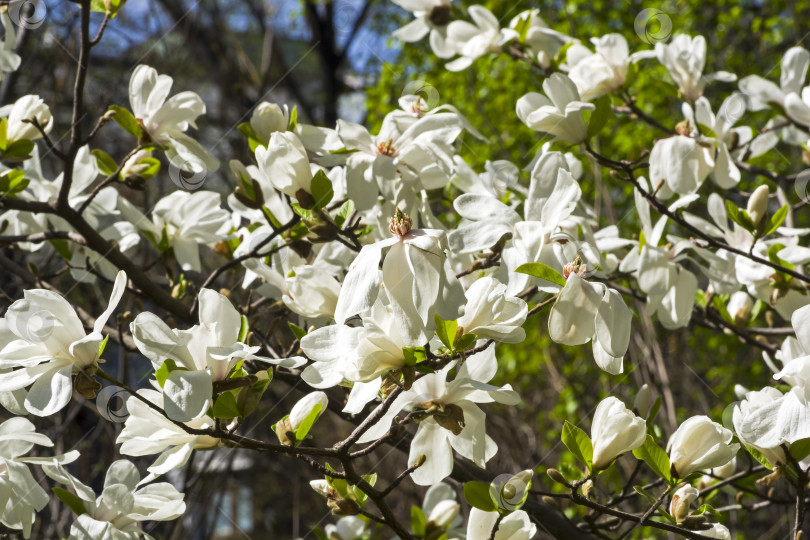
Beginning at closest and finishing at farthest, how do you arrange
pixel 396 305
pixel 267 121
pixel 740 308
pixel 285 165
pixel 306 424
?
1. pixel 396 305
2. pixel 306 424
3. pixel 285 165
4. pixel 267 121
5. pixel 740 308

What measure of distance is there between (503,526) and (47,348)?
0.54 metres

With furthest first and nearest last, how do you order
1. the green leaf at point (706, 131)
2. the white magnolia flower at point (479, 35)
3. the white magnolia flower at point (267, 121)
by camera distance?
the white magnolia flower at point (479, 35) < the green leaf at point (706, 131) < the white magnolia flower at point (267, 121)

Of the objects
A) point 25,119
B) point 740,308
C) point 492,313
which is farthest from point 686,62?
point 25,119

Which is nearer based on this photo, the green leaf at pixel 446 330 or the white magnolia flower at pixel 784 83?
the green leaf at pixel 446 330

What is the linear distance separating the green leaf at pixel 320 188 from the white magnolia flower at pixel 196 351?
0.66 feet

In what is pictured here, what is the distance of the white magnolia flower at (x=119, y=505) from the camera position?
92 centimetres

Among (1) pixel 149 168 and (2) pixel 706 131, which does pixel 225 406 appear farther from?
(2) pixel 706 131

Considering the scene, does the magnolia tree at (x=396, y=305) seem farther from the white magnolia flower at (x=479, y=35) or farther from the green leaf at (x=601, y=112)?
the white magnolia flower at (x=479, y=35)

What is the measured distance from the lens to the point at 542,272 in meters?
0.80

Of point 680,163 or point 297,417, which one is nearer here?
point 297,417

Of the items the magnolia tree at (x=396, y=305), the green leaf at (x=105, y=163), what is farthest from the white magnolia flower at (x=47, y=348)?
the green leaf at (x=105, y=163)

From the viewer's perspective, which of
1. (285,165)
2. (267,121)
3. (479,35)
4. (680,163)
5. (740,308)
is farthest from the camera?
(479,35)

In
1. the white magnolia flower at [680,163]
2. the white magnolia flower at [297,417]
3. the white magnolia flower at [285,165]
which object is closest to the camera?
the white magnolia flower at [297,417]

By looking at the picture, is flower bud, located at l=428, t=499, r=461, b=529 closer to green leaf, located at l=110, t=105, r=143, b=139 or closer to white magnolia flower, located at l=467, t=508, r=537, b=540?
white magnolia flower, located at l=467, t=508, r=537, b=540
